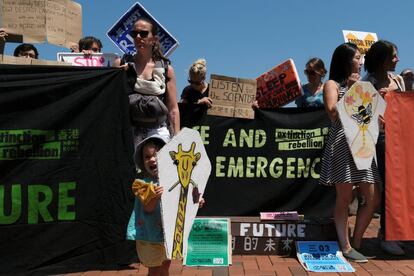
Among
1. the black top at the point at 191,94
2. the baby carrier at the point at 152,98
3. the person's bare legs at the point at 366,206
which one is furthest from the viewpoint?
the black top at the point at 191,94

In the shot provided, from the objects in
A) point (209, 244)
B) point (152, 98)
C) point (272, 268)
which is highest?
point (152, 98)

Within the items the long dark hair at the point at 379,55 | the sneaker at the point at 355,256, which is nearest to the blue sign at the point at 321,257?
the sneaker at the point at 355,256

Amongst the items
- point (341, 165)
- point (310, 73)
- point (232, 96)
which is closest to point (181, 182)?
point (341, 165)

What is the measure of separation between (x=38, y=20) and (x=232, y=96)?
210 centimetres

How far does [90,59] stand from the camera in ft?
16.9

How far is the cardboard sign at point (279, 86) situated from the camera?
18.2ft

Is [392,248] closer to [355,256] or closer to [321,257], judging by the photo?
[355,256]

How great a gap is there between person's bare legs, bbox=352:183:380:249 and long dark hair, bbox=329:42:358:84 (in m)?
0.95

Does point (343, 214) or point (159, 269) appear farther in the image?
point (343, 214)

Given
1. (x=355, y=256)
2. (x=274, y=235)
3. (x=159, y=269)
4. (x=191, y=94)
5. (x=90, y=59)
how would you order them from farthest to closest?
1. (x=191, y=94)
2. (x=90, y=59)
3. (x=274, y=235)
4. (x=355, y=256)
5. (x=159, y=269)

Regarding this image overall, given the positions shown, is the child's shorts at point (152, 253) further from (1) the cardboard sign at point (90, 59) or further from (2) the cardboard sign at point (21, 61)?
(1) the cardboard sign at point (90, 59)

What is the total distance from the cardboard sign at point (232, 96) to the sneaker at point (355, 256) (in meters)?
1.74

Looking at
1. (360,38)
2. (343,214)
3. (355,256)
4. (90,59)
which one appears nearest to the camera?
(355,256)

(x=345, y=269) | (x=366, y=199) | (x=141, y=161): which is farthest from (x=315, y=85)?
(x=141, y=161)
